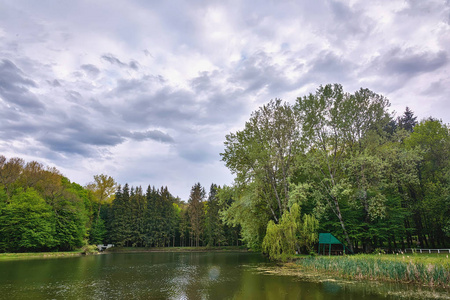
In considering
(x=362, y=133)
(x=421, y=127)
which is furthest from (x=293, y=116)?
(x=421, y=127)

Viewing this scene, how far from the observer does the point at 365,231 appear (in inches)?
1145

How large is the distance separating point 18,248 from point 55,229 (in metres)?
5.97

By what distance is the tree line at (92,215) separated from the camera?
44.9m

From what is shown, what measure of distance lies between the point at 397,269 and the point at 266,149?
18502 mm

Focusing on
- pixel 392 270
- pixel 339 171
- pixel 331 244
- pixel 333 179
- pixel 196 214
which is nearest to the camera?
pixel 392 270

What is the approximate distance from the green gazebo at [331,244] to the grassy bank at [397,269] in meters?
6.34

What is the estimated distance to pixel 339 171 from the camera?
3216 centimetres

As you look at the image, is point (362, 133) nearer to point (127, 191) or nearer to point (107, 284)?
point (107, 284)

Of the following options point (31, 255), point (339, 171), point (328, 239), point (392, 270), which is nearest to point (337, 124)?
point (339, 171)

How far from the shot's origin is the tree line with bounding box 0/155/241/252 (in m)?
44.9

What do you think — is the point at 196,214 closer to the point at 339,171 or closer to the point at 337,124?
the point at 339,171

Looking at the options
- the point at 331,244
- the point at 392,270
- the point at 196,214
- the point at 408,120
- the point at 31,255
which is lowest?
the point at 31,255

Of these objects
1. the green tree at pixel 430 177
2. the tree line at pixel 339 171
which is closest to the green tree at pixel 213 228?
the tree line at pixel 339 171

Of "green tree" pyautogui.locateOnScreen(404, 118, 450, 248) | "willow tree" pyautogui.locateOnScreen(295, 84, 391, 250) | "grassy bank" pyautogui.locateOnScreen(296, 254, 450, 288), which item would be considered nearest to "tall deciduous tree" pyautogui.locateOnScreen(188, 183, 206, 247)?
"willow tree" pyautogui.locateOnScreen(295, 84, 391, 250)
